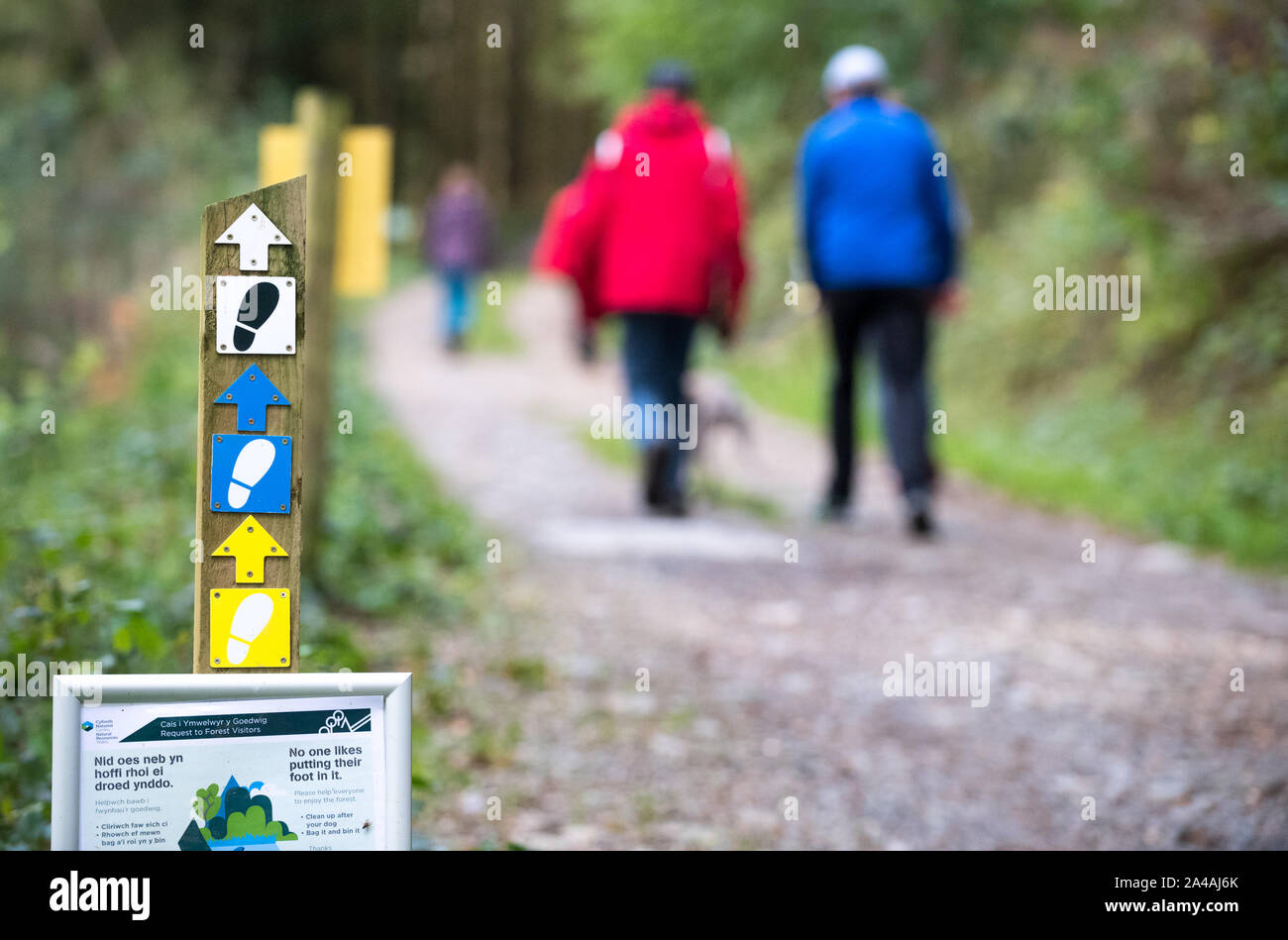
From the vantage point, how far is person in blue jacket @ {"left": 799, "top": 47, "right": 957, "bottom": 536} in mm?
6953

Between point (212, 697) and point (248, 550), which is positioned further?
point (248, 550)

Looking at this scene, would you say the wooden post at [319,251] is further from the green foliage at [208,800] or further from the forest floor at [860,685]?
the green foliage at [208,800]

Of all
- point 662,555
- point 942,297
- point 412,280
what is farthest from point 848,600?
point 412,280

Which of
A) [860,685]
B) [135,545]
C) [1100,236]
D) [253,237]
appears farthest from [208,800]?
[1100,236]

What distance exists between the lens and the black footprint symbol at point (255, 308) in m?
2.19

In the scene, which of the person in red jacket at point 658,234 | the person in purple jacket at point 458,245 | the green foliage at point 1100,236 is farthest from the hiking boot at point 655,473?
the person in purple jacket at point 458,245

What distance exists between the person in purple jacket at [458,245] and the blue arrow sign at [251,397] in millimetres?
14601

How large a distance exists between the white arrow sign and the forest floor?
72.1 inches

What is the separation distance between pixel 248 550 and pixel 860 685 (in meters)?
3.19

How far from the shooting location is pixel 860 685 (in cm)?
496

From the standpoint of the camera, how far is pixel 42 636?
3.40 meters

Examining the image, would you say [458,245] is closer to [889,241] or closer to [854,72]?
[854,72]

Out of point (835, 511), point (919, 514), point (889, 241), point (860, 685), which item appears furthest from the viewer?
point (835, 511)

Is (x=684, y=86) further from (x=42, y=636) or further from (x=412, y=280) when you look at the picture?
(x=412, y=280)
